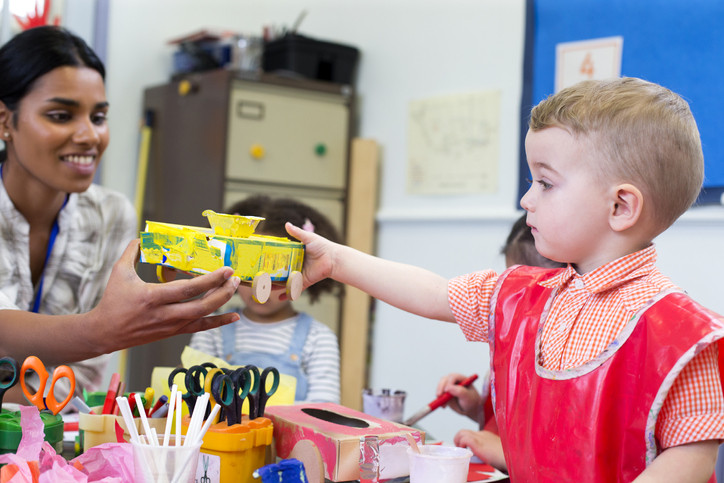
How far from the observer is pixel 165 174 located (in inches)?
127

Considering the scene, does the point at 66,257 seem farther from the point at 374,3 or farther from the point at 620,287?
the point at 374,3

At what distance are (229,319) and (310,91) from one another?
213 cm

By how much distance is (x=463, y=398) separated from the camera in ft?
5.06

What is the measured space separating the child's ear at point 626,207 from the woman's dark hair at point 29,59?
1.33 meters

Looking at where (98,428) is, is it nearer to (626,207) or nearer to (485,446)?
(485,446)

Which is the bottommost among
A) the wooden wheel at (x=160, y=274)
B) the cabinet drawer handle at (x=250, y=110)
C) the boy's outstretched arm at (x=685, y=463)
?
the boy's outstretched arm at (x=685, y=463)

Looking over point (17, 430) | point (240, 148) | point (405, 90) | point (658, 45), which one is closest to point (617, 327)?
point (17, 430)

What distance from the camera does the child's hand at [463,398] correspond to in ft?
5.03

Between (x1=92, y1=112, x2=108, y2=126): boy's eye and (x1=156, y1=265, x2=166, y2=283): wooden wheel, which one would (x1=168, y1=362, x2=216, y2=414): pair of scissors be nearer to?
(x1=156, y1=265, x2=166, y2=283): wooden wheel

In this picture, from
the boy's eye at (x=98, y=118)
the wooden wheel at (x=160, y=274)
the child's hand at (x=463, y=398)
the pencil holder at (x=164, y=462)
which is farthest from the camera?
the boy's eye at (x=98, y=118)

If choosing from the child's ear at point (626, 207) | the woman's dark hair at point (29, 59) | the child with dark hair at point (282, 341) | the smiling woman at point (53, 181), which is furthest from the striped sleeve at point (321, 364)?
the child's ear at point (626, 207)

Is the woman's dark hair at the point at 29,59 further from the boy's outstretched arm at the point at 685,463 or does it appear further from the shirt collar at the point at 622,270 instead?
the boy's outstretched arm at the point at 685,463

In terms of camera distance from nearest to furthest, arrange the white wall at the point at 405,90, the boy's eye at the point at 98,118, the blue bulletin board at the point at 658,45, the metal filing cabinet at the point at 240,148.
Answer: the boy's eye at the point at 98,118, the blue bulletin board at the point at 658,45, the white wall at the point at 405,90, the metal filing cabinet at the point at 240,148

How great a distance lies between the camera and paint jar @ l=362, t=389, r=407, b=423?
4.60 feet
